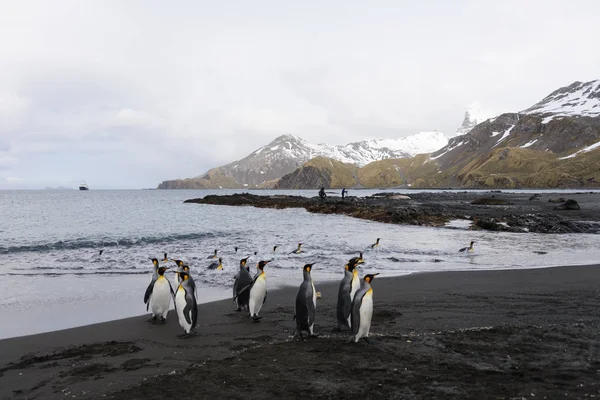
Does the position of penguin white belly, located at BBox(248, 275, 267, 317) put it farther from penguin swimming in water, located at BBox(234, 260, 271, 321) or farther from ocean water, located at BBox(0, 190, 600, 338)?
ocean water, located at BBox(0, 190, 600, 338)

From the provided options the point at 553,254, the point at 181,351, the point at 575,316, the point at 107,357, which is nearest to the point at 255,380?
the point at 181,351

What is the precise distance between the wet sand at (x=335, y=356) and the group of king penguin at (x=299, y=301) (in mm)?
282

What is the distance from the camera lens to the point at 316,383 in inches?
217

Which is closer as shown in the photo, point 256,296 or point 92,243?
point 256,296

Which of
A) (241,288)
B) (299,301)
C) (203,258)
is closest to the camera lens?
(299,301)

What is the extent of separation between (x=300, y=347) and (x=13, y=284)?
35.7ft

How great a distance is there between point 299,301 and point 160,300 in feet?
11.1

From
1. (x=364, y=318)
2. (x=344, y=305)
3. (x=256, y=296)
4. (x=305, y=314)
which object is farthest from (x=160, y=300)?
(x=364, y=318)

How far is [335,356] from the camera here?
6555 mm

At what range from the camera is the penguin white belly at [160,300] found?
9.32m

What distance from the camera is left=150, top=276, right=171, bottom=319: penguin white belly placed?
9320 millimetres

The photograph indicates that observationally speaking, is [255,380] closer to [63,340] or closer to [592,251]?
[63,340]

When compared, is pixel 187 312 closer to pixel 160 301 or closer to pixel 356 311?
pixel 160 301

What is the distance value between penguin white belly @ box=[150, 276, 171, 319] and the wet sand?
0.28 meters
